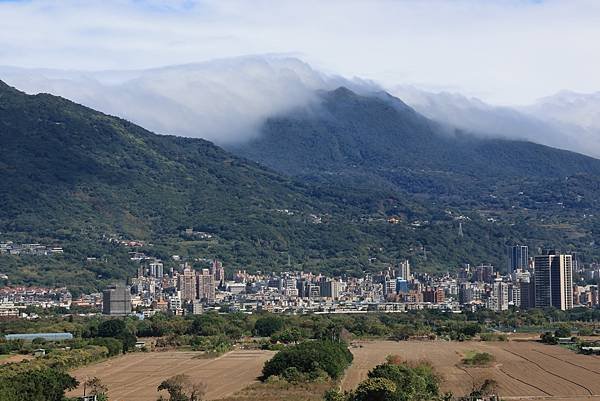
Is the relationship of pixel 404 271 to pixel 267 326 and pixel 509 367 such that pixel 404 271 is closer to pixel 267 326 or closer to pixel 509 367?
pixel 267 326

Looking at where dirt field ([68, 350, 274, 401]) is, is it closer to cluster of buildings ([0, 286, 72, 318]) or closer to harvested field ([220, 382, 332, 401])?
harvested field ([220, 382, 332, 401])

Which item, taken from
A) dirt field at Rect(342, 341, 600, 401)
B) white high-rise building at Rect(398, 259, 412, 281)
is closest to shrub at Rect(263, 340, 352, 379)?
dirt field at Rect(342, 341, 600, 401)

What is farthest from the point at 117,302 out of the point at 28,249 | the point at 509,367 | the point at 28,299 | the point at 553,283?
the point at 509,367

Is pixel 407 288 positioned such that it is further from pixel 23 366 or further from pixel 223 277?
pixel 23 366

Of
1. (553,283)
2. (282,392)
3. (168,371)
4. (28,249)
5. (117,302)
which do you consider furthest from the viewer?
(28,249)

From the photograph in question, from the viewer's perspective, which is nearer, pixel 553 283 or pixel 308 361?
pixel 308 361

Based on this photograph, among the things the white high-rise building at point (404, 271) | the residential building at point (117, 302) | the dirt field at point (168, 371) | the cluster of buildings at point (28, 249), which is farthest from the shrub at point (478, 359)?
the cluster of buildings at point (28, 249)

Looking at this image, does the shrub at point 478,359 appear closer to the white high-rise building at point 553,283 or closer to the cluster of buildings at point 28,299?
the cluster of buildings at point 28,299
